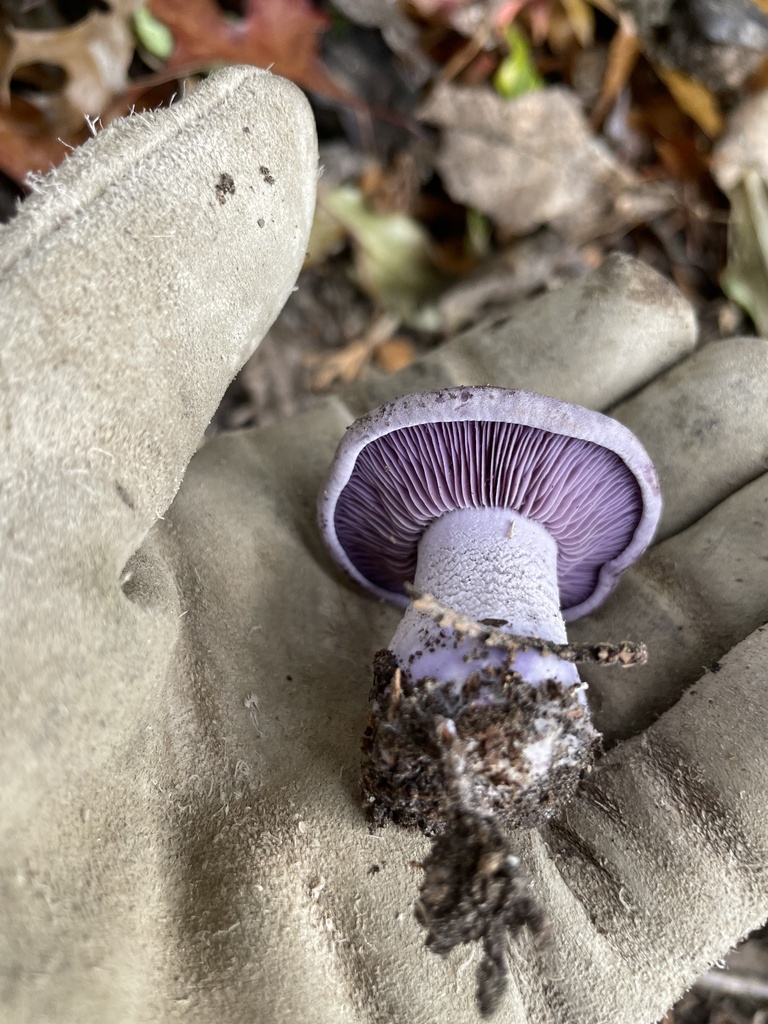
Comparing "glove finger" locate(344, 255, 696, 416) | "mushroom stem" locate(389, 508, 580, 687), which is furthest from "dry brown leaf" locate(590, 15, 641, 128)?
"mushroom stem" locate(389, 508, 580, 687)

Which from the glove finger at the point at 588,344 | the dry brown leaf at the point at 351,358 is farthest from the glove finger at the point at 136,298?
the dry brown leaf at the point at 351,358

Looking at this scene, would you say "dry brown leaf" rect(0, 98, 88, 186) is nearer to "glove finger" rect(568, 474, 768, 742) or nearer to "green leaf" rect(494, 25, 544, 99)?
"green leaf" rect(494, 25, 544, 99)

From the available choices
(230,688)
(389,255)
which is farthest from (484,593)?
(389,255)

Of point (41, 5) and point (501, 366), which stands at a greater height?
point (41, 5)

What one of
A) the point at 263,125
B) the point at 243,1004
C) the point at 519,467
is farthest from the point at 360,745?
the point at 263,125

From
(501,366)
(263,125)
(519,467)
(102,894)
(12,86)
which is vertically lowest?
(102,894)

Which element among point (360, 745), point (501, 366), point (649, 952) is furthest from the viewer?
point (501, 366)

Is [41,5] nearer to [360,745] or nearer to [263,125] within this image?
[263,125]
